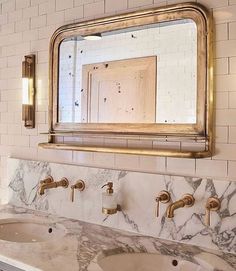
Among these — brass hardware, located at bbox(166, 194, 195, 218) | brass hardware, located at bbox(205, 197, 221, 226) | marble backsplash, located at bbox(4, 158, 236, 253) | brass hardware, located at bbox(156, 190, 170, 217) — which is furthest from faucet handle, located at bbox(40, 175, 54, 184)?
brass hardware, located at bbox(205, 197, 221, 226)

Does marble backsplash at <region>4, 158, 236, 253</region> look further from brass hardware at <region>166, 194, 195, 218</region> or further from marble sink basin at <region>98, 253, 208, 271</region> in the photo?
marble sink basin at <region>98, 253, 208, 271</region>

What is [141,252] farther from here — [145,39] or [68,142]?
[145,39]

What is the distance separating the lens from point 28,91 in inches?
84.4

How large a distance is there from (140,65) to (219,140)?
0.53 metres

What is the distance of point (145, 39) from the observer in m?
1.69

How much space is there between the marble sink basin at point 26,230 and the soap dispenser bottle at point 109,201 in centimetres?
30

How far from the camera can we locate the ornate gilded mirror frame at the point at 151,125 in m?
1.51

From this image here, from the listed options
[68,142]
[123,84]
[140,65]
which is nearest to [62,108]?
[68,142]

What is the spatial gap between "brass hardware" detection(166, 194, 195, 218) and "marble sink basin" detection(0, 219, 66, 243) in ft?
2.16

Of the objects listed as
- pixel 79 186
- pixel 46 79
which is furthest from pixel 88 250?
pixel 46 79

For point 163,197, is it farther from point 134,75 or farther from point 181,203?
point 134,75

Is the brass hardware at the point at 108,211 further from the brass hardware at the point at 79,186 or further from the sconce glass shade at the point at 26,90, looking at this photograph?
the sconce glass shade at the point at 26,90

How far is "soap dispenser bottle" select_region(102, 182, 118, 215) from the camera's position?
168 centimetres

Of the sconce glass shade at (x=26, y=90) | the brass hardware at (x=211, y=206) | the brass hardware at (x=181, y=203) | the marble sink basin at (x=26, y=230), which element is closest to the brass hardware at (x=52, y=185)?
the marble sink basin at (x=26, y=230)
